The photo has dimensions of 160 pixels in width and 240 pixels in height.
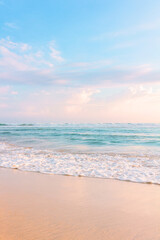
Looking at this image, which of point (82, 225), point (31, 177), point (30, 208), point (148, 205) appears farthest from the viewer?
point (31, 177)

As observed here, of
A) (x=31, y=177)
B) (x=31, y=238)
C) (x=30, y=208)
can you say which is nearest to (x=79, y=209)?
(x=30, y=208)

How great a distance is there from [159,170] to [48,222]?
589cm

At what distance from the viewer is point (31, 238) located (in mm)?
2975

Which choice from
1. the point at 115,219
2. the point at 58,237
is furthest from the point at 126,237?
the point at 58,237

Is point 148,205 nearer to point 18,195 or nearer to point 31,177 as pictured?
point 18,195

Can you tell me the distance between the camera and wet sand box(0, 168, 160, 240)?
10.4 ft

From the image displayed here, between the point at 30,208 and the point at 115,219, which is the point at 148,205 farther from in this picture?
the point at 30,208

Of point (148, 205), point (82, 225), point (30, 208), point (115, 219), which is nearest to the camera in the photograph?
point (82, 225)

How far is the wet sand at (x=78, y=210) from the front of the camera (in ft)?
10.4

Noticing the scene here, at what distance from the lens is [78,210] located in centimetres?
401

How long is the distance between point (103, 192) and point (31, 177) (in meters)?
2.63

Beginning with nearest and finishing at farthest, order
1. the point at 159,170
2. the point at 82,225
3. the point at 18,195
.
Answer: the point at 82,225 → the point at 18,195 → the point at 159,170

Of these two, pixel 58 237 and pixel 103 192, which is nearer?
pixel 58 237

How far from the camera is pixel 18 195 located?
4.79 meters
